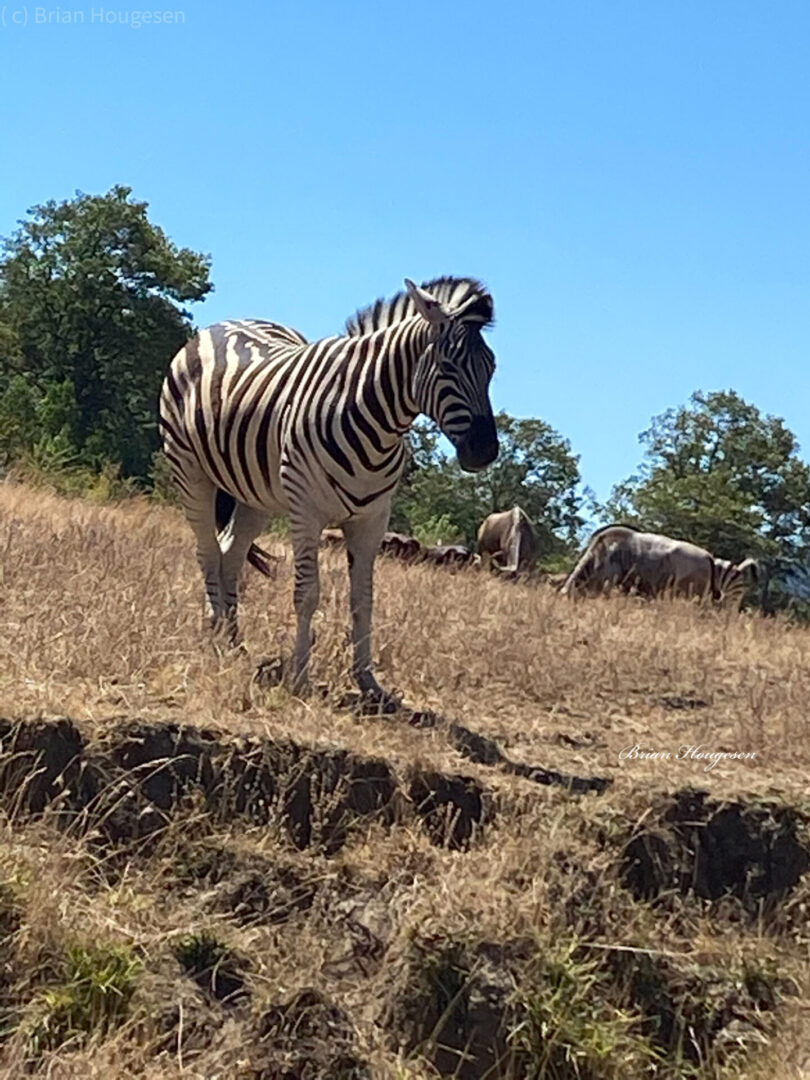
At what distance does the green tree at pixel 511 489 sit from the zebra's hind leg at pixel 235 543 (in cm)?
3113

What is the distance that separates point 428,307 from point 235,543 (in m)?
2.20

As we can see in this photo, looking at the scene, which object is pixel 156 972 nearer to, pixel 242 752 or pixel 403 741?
pixel 242 752

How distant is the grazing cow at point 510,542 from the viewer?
1930 cm

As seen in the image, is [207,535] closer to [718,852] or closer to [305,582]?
[305,582]

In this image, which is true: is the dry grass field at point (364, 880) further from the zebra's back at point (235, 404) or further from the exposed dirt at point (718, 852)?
the zebra's back at point (235, 404)

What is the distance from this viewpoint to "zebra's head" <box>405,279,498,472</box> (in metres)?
6.00

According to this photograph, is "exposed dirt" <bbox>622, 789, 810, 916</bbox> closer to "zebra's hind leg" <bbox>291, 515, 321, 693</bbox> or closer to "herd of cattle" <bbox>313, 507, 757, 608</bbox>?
"zebra's hind leg" <bbox>291, 515, 321, 693</bbox>

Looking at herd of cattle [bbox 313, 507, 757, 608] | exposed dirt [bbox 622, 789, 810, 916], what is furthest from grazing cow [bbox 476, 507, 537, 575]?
exposed dirt [bbox 622, 789, 810, 916]

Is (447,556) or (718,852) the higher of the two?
(447,556)

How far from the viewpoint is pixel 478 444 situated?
5.96 meters

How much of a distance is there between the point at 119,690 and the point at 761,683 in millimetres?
4216

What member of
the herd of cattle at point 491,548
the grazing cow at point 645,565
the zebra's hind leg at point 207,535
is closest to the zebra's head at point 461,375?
the zebra's hind leg at point 207,535

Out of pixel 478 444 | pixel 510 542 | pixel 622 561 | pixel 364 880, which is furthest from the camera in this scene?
pixel 510 542

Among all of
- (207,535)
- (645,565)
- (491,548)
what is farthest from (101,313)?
(207,535)
